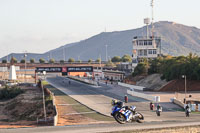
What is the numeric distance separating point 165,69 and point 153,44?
82.4 feet

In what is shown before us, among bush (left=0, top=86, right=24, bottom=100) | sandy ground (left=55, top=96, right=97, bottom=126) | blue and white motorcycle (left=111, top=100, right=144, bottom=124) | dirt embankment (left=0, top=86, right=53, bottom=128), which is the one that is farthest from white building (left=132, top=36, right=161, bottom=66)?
blue and white motorcycle (left=111, top=100, right=144, bottom=124)

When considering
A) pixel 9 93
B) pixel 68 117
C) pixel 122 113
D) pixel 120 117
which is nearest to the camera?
pixel 122 113

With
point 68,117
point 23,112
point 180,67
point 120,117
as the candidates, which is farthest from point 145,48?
point 120,117

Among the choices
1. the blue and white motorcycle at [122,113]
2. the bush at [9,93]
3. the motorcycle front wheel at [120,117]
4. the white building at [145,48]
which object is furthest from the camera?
the white building at [145,48]

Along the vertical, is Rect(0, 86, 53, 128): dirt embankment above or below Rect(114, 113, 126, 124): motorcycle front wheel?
below

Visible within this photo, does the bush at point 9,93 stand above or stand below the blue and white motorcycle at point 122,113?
below

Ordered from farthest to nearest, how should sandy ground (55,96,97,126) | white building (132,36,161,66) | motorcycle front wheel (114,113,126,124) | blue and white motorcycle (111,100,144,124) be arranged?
1. white building (132,36,161,66)
2. sandy ground (55,96,97,126)
3. motorcycle front wheel (114,113,126,124)
4. blue and white motorcycle (111,100,144,124)

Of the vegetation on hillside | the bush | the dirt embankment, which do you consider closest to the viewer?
the dirt embankment

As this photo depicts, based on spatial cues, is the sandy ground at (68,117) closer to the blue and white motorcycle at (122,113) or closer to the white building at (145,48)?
the blue and white motorcycle at (122,113)

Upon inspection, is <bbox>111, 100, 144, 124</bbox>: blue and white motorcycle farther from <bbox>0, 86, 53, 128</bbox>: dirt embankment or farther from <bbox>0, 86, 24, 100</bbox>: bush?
<bbox>0, 86, 24, 100</bbox>: bush

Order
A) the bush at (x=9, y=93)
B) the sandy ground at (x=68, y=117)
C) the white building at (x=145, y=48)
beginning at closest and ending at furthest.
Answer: the sandy ground at (x=68, y=117)
the bush at (x=9, y=93)
the white building at (x=145, y=48)

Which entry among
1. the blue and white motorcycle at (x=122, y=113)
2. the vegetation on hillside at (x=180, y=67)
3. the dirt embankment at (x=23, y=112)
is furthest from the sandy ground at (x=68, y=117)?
the vegetation on hillside at (x=180, y=67)

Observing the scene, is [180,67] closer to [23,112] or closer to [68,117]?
[23,112]

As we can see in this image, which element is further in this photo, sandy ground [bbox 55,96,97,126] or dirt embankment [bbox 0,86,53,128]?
dirt embankment [bbox 0,86,53,128]
